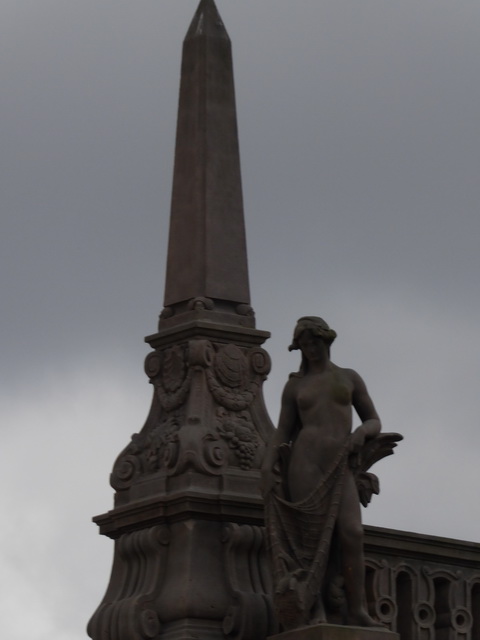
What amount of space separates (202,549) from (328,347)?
1.70m

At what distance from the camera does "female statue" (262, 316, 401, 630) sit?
14.5 m

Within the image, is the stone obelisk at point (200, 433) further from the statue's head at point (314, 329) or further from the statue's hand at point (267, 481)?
the statue's head at point (314, 329)

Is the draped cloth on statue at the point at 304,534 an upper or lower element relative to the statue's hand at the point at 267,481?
lower

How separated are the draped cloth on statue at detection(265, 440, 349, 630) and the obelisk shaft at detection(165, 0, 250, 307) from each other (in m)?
2.11

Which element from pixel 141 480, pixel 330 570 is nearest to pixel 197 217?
pixel 141 480

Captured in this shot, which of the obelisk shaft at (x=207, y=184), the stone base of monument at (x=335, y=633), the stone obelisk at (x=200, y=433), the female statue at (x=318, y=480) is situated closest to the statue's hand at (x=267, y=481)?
the female statue at (x=318, y=480)

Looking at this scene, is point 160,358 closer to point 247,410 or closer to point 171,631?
point 247,410

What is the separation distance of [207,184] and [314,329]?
2035mm

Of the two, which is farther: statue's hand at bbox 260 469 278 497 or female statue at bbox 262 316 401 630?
statue's hand at bbox 260 469 278 497

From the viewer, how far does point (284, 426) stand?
14953 mm

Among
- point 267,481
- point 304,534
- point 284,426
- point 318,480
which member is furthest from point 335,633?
point 284,426

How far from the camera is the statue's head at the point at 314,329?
14883mm

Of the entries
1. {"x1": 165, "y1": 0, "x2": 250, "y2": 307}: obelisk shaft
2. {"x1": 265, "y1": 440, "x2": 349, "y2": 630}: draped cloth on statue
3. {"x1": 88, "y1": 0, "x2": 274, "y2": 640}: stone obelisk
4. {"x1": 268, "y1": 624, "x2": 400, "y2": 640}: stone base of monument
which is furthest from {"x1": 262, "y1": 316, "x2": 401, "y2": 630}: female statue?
{"x1": 165, "y1": 0, "x2": 250, "y2": 307}: obelisk shaft

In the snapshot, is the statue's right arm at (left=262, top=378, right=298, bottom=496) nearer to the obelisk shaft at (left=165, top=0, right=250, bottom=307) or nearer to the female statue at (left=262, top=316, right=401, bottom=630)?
the female statue at (left=262, top=316, right=401, bottom=630)
